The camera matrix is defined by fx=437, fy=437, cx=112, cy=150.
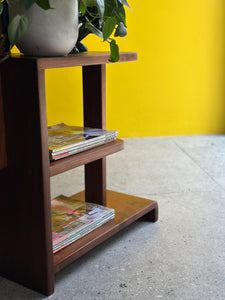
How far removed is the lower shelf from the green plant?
64 cm

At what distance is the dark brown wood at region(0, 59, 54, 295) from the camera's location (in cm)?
128

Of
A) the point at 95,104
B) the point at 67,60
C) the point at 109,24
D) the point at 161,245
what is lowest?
the point at 161,245

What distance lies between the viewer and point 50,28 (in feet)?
4.21

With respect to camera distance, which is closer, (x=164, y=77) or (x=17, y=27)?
(x=17, y=27)

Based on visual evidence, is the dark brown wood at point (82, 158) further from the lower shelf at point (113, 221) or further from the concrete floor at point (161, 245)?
the concrete floor at point (161, 245)

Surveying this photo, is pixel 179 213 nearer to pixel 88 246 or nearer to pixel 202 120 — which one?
pixel 88 246

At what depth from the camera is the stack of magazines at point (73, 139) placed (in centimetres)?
141

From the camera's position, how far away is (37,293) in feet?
4.67

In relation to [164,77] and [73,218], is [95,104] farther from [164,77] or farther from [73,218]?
[164,77]

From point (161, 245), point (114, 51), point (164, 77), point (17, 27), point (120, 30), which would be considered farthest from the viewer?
point (164, 77)

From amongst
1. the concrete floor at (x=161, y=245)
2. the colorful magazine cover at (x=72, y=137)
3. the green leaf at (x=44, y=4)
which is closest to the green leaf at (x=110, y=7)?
the green leaf at (x=44, y=4)

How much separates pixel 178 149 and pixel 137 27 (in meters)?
0.97

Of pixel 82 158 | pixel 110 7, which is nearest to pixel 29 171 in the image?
pixel 82 158

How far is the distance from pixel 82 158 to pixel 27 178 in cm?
20
